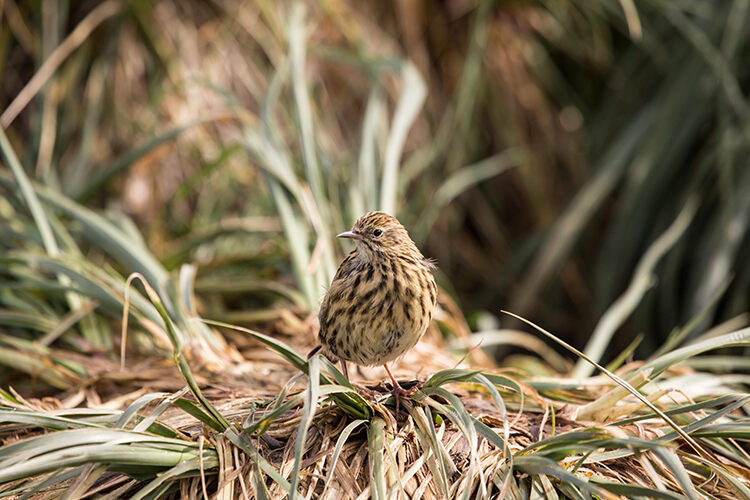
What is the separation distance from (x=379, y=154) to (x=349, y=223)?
639 mm

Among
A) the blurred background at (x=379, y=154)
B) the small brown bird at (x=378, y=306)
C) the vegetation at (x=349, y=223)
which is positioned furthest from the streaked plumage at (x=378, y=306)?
the blurred background at (x=379, y=154)

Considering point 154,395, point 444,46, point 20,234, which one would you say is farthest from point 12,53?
point 154,395

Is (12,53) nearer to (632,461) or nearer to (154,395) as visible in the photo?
(154,395)

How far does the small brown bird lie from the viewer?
2516 millimetres

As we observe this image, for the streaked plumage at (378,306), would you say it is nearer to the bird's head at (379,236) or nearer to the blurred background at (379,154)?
the bird's head at (379,236)

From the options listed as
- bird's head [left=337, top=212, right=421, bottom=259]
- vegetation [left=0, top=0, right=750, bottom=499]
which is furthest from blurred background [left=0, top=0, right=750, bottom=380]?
bird's head [left=337, top=212, right=421, bottom=259]

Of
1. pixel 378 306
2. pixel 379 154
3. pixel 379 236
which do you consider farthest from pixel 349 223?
pixel 378 306

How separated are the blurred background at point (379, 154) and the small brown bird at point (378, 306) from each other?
27.2 inches

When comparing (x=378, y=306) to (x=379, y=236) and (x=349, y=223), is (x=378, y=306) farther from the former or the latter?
(x=349, y=223)

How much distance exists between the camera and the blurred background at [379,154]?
363 centimetres

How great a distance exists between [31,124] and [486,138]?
9.05 ft

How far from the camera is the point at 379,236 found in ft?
9.04

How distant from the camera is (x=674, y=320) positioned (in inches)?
173

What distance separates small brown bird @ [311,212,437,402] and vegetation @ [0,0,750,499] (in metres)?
0.15
